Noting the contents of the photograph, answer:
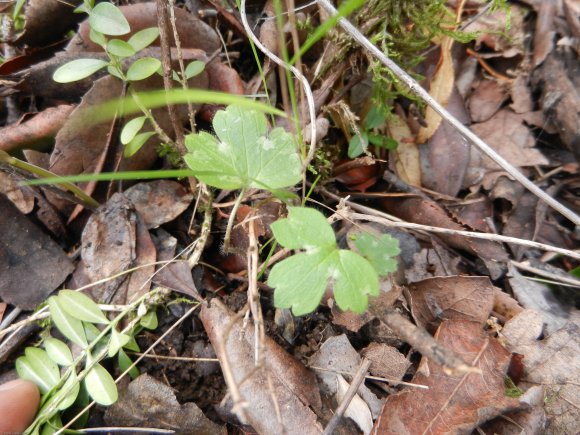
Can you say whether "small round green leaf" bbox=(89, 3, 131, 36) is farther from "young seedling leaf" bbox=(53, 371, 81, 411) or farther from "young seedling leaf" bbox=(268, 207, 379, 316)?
"young seedling leaf" bbox=(53, 371, 81, 411)

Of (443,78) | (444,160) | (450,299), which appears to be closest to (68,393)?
(450,299)

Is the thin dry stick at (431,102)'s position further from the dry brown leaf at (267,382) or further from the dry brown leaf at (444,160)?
the dry brown leaf at (267,382)

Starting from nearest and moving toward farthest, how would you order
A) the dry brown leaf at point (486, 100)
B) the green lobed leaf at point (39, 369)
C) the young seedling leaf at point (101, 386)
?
the young seedling leaf at point (101, 386) < the green lobed leaf at point (39, 369) < the dry brown leaf at point (486, 100)

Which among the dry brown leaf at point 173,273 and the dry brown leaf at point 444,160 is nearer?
the dry brown leaf at point 173,273

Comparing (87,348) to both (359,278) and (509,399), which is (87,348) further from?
(509,399)

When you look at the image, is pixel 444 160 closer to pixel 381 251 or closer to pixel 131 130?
pixel 381 251

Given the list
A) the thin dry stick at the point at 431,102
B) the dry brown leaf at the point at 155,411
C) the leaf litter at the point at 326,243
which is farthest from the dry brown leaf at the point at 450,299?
the dry brown leaf at the point at 155,411
